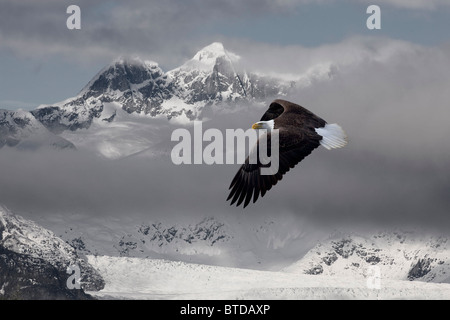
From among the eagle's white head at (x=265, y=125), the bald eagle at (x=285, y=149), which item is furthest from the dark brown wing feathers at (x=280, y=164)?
the eagle's white head at (x=265, y=125)

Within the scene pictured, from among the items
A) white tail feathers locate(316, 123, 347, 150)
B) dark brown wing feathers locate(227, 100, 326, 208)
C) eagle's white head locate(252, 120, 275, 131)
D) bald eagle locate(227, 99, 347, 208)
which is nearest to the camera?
dark brown wing feathers locate(227, 100, 326, 208)

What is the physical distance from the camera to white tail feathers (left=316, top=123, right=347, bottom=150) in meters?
38.6

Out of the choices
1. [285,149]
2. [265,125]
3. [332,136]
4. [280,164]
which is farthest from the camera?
[265,125]

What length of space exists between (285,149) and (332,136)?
2.41 meters

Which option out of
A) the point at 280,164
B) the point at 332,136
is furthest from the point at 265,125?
the point at 280,164

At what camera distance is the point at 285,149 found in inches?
1515

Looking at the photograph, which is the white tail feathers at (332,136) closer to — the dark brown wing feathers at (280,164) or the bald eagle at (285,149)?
the bald eagle at (285,149)

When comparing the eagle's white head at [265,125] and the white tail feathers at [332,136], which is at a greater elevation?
the eagle's white head at [265,125]

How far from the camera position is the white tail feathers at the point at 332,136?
38594 mm

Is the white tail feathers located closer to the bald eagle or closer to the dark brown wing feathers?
the bald eagle

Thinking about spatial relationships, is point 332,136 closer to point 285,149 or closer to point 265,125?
point 285,149

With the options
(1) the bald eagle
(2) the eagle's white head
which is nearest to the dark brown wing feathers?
(1) the bald eagle
